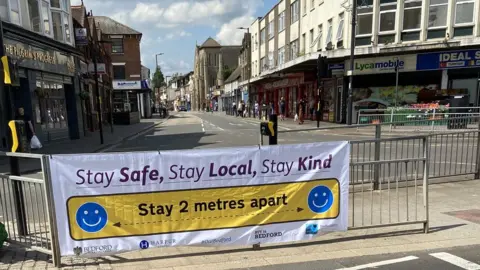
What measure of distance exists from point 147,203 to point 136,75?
140 feet

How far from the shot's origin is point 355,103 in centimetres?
2281

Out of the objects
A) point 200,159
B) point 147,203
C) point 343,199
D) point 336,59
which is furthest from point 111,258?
→ point 336,59

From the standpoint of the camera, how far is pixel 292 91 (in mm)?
32969

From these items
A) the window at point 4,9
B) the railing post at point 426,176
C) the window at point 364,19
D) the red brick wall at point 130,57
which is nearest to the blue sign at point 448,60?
the window at point 364,19

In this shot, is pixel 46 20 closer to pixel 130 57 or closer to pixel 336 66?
pixel 336 66

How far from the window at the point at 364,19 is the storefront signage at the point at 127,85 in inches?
1089

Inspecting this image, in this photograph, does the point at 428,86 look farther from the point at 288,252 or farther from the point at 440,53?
the point at 288,252

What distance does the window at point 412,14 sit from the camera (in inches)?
798

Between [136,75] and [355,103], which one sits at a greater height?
[136,75]

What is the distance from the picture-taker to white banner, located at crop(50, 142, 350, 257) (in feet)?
11.9

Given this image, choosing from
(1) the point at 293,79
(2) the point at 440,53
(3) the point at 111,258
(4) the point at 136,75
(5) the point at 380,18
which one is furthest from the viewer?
(4) the point at 136,75

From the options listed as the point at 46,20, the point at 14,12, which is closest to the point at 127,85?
the point at 46,20

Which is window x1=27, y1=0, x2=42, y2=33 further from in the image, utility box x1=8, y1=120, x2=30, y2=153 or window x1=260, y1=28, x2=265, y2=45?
window x1=260, y1=28, x2=265, y2=45

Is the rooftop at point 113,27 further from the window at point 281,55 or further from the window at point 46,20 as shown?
the window at point 46,20
